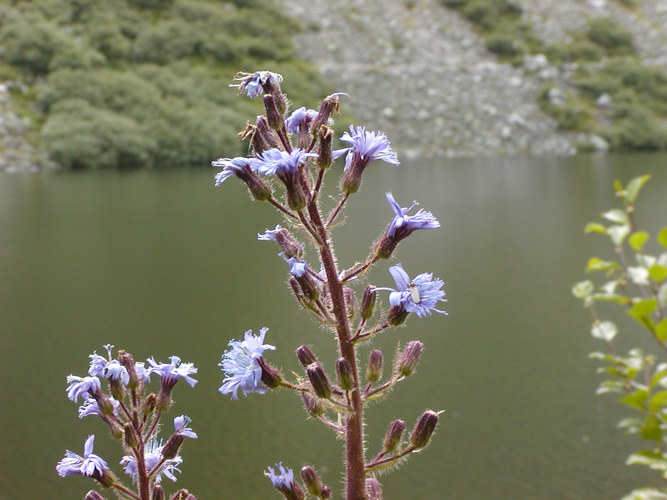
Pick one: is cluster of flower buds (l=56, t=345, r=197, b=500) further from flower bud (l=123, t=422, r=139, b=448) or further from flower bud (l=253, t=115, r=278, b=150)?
flower bud (l=253, t=115, r=278, b=150)

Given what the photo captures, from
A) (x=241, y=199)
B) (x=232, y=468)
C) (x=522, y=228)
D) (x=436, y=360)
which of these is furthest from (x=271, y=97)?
(x=241, y=199)

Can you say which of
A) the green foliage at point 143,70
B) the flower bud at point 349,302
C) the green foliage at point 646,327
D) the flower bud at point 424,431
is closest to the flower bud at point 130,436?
the flower bud at point 349,302

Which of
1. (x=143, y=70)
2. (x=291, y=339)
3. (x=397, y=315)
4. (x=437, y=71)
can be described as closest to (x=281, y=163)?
(x=397, y=315)

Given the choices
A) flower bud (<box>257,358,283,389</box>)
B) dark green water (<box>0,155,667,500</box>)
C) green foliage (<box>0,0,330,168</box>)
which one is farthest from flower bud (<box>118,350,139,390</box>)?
green foliage (<box>0,0,330,168</box>)

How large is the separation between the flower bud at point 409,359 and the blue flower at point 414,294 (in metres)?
0.16

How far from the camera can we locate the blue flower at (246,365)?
88.9 inches

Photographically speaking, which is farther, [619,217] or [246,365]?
[619,217]

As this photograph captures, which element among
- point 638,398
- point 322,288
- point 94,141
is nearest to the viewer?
point 322,288

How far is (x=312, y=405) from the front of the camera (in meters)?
2.40

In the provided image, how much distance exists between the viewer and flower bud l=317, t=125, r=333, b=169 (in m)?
2.34

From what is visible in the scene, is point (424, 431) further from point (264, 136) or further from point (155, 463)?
point (264, 136)

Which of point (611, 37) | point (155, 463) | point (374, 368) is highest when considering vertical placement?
point (611, 37)

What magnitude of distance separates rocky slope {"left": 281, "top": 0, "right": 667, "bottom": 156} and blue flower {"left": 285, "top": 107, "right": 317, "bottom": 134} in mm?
70482

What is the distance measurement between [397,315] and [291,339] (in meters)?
14.9
